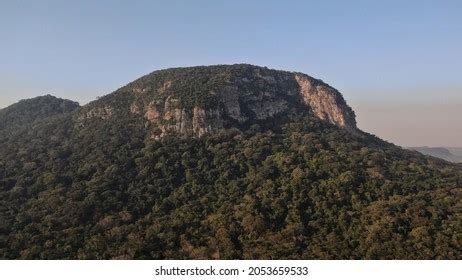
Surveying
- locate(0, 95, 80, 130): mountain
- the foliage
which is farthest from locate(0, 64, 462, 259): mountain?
locate(0, 95, 80, 130): mountain

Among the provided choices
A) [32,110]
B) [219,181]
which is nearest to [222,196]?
[219,181]

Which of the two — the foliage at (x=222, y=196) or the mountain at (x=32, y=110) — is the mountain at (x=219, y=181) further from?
the mountain at (x=32, y=110)

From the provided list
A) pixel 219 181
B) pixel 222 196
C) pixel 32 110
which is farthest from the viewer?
pixel 32 110

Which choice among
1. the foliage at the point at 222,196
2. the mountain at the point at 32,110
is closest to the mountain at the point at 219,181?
the foliage at the point at 222,196

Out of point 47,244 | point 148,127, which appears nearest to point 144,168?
point 148,127

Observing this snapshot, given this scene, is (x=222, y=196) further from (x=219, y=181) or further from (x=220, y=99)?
(x=220, y=99)

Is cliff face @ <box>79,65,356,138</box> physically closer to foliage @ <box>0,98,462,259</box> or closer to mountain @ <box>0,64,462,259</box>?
mountain @ <box>0,64,462,259</box>
